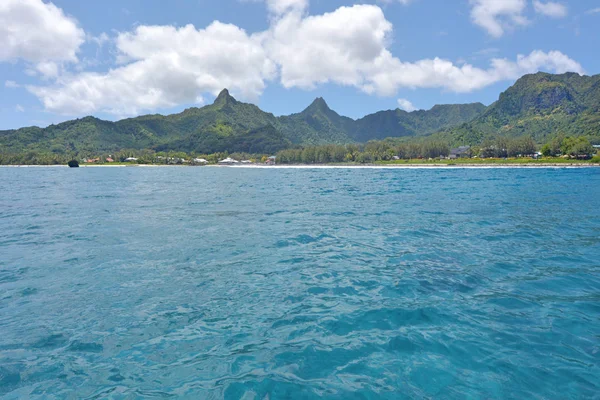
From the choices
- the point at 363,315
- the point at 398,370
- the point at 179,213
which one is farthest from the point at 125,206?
the point at 398,370

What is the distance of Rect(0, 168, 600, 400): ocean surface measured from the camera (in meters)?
6.89

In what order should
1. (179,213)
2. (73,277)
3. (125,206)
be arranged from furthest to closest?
(125,206), (179,213), (73,277)

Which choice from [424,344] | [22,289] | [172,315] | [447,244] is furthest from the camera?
[447,244]

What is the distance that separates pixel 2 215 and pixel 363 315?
122 feet

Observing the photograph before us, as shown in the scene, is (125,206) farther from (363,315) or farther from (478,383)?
(478,383)

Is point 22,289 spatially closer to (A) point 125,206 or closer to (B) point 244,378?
(B) point 244,378

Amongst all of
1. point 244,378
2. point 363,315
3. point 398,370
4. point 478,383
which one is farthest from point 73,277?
point 478,383

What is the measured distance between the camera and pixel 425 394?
651 cm

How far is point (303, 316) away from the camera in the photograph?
9.78m

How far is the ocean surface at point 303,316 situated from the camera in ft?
22.6

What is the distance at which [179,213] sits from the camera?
3112 centimetres

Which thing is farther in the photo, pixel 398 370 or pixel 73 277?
pixel 73 277

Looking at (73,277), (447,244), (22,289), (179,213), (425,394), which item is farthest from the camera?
(179,213)

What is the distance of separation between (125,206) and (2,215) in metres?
10.3
